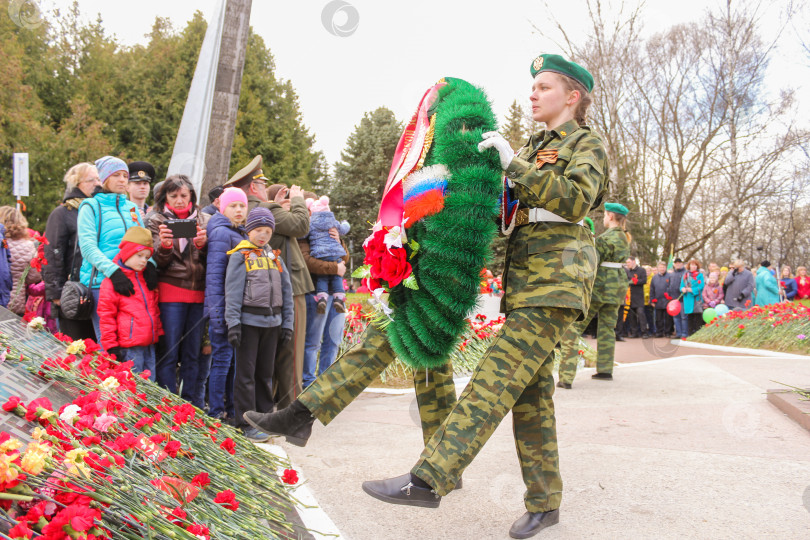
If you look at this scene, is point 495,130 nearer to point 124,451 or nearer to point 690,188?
point 124,451

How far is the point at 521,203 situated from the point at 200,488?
187 cm

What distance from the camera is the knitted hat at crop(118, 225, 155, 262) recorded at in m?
4.73

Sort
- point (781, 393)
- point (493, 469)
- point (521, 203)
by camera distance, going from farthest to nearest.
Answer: point (781, 393), point (493, 469), point (521, 203)

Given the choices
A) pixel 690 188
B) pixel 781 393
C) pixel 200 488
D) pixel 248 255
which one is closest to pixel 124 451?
pixel 200 488

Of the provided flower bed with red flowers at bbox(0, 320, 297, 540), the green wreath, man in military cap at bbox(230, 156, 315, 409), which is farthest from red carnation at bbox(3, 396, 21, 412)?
man in military cap at bbox(230, 156, 315, 409)

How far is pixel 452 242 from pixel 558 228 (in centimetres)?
56

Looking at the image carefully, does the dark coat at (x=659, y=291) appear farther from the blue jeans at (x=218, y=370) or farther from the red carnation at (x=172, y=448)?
the red carnation at (x=172, y=448)

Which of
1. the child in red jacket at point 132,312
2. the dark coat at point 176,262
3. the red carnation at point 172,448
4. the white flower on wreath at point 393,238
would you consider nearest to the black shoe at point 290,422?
the red carnation at point 172,448

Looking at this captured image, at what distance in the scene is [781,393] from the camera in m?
5.95

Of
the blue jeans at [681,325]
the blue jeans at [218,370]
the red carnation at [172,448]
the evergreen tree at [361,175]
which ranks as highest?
the evergreen tree at [361,175]

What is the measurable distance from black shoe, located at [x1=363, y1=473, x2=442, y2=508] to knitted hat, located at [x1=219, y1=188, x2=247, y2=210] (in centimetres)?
337

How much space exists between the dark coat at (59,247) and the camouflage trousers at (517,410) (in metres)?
3.71

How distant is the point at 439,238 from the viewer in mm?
2787

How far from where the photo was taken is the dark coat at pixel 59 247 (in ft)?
16.8
